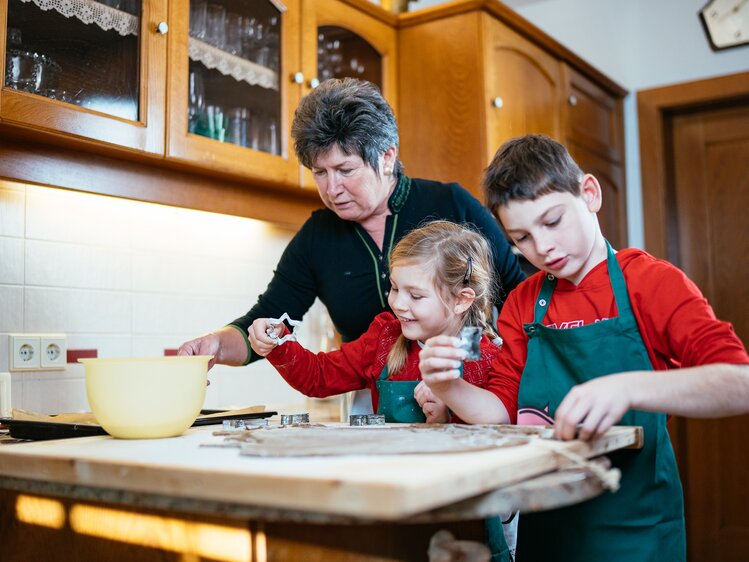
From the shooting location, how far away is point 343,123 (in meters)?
1.49

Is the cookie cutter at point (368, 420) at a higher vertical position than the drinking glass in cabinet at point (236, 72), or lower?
lower

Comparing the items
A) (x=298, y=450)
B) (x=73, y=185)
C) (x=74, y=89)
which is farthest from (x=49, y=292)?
(x=298, y=450)

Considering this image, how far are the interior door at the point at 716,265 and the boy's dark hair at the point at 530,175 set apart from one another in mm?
2169

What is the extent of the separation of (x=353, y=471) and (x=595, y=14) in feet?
10.0

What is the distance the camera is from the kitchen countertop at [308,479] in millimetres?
606

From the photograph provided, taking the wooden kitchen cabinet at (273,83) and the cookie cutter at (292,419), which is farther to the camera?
the wooden kitchen cabinet at (273,83)

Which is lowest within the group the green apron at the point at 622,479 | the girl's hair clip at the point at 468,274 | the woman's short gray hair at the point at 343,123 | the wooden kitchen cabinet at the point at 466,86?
the green apron at the point at 622,479

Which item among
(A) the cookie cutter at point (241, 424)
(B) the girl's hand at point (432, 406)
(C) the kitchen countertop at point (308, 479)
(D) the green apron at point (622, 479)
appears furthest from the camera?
(B) the girl's hand at point (432, 406)

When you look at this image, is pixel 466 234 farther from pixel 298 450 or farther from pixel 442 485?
pixel 442 485

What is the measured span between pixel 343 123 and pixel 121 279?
0.79 m

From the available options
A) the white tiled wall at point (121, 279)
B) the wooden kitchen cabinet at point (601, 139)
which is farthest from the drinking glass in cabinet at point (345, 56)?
the wooden kitchen cabinet at point (601, 139)

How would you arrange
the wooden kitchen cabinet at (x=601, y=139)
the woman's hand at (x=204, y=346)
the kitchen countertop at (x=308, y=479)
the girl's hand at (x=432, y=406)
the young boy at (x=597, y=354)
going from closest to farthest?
the kitchen countertop at (x=308, y=479) → the young boy at (x=597, y=354) → the girl's hand at (x=432, y=406) → the woman's hand at (x=204, y=346) → the wooden kitchen cabinet at (x=601, y=139)

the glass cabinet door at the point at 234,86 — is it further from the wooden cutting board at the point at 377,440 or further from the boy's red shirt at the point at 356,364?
the wooden cutting board at the point at 377,440

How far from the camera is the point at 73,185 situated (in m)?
1.64
